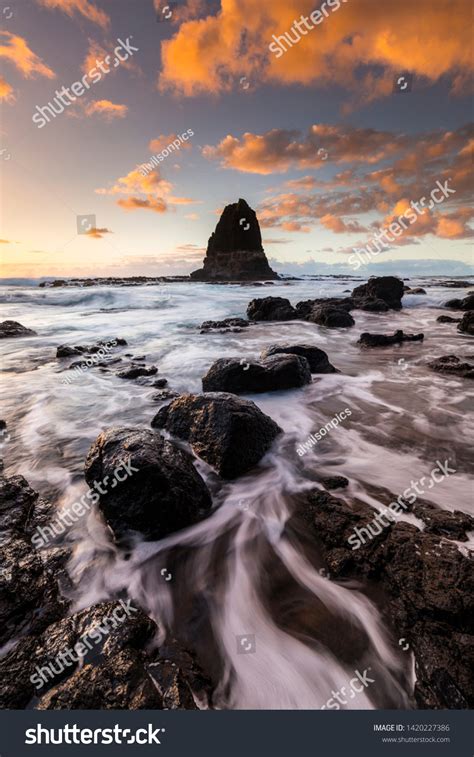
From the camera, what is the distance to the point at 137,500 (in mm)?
3303

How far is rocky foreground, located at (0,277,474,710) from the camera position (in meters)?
2.03

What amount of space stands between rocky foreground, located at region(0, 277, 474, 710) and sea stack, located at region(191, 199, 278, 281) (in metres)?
82.9

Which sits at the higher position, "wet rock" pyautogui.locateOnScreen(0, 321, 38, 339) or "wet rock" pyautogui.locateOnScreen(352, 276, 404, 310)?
"wet rock" pyautogui.locateOnScreen(352, 276, 404, 310)

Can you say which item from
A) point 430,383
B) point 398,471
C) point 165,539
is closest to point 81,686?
point 165,539

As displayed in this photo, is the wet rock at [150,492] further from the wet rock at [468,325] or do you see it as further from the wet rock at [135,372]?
the wet rock at [468,325]

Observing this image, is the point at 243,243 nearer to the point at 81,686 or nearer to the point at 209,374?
the point at 209,374

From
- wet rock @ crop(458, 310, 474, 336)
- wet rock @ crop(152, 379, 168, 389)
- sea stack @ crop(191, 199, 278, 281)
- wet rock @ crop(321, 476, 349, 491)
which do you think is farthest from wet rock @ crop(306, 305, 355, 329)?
sea stack @ crop(191, 199, 278, 281)

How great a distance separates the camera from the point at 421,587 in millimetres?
2408

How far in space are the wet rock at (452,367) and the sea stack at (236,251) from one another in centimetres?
7764

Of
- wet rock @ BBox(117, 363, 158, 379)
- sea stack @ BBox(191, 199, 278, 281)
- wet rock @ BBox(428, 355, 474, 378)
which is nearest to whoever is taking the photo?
wet rock @ BBox(428, 355, 474, 378)

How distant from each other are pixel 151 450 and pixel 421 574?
2561 millimetres

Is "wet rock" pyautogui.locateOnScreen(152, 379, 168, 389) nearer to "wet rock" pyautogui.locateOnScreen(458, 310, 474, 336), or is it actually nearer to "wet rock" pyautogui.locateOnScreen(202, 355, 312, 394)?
"wet rock" pyautogui.locateOnScreen(202, 355, 312, 394)

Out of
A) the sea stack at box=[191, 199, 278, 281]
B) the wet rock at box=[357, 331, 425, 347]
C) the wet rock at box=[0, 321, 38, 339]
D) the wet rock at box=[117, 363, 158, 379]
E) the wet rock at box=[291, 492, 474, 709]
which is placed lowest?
the wet rock at box=[0, 321, 38, 339]

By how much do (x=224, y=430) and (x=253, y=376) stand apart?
8.82 ft
